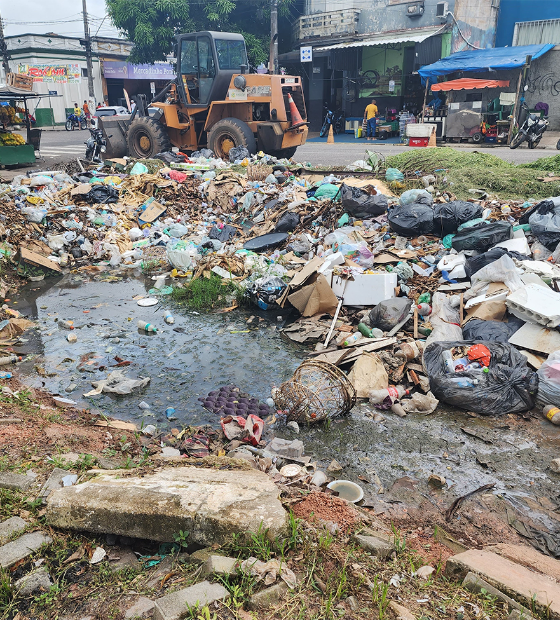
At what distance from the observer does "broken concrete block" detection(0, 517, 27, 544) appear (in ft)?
7.54

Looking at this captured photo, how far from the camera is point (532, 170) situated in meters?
8.46

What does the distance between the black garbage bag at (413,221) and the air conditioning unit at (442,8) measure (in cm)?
1595

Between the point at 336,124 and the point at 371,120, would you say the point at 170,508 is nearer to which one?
the point at 371,120

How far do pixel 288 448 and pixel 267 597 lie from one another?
150 cm

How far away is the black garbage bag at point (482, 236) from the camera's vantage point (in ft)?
18.9

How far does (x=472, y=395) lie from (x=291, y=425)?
4.66 ft

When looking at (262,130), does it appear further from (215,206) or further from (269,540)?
(269,540)

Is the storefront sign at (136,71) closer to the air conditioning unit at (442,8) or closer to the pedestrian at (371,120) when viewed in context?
the pedestrian at (371,120)

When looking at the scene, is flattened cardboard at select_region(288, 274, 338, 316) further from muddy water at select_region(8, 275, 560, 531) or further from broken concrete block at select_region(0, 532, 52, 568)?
broken concrete block at select_region(0, 532, 52, 568)

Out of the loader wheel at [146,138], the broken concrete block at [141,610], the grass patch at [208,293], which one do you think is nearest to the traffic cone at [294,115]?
the loader wheel at [146,138]

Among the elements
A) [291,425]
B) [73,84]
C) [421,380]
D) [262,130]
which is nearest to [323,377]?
[291,425]

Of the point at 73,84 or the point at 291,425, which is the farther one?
the point at 73,84

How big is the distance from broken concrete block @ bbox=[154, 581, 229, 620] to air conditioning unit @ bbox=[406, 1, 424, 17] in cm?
2176

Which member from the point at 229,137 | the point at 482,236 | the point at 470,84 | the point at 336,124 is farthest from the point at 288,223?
the point at 336,124
